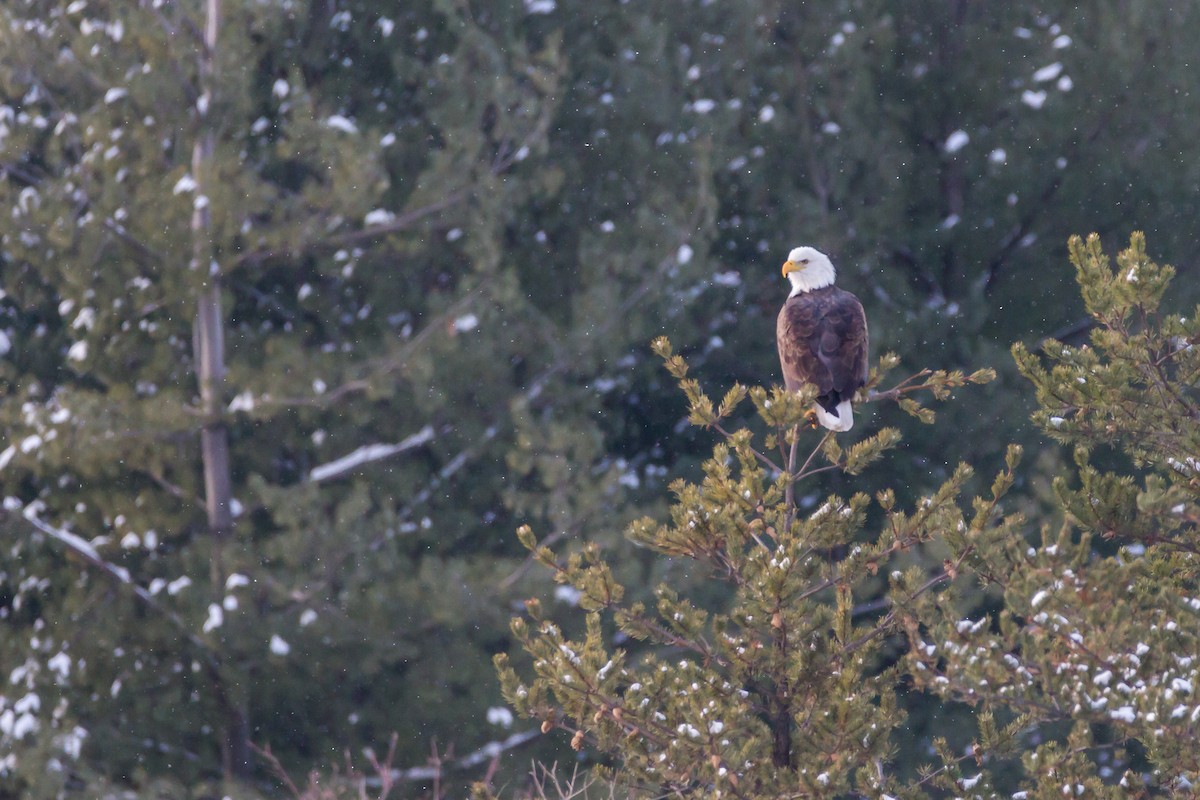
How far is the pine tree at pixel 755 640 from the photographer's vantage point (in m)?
4.74

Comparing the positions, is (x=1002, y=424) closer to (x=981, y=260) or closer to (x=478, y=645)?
(x=981, y=260)

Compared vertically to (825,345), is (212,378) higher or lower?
lower

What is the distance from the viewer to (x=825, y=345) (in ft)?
21.3

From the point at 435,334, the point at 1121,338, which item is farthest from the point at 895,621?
the point at 435,334

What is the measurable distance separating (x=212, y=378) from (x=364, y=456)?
159 cm

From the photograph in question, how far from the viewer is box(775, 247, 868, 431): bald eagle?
626 centimetres

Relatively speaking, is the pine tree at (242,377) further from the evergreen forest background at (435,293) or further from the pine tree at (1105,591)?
the pine tree at (1105,591)

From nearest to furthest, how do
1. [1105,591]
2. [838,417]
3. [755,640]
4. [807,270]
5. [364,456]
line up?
[1105,591], [755,640], [838,417], [807,270], [364,456]

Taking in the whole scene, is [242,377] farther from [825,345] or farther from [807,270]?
[825,345]

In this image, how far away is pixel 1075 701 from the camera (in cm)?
449

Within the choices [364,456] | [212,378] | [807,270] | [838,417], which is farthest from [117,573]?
[838,417]

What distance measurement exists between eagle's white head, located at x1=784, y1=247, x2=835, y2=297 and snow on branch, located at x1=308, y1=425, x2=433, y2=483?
5325mm

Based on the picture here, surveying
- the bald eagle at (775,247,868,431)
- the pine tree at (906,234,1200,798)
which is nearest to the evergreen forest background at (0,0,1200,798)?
the bald eagle at (775,247,868,431)

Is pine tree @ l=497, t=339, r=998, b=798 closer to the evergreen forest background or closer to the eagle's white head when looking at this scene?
the eagle's white head
